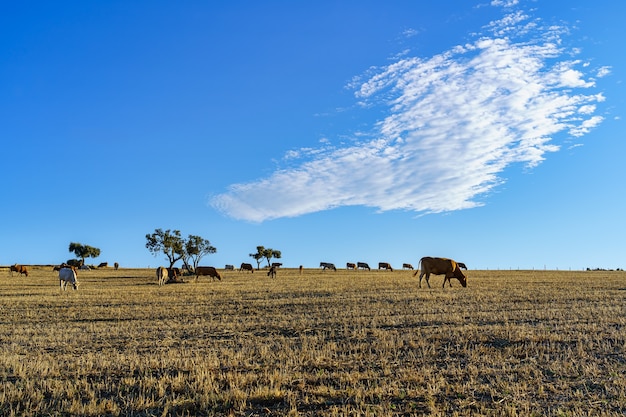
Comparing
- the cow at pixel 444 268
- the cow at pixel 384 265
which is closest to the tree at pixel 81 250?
the cow at pixel 384 265

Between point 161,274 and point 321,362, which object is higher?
point 161,274

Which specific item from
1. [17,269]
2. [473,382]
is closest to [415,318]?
[473,382]

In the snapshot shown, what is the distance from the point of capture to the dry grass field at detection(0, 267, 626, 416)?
293 inches

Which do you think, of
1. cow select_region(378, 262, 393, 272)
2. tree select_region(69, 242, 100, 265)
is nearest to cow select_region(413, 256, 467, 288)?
cow select_region(378, 262, 393, 272)

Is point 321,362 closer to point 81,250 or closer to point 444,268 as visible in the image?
point 444,268

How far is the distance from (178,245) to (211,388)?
61411mm

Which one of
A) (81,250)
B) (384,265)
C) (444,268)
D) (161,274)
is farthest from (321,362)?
(81,250)

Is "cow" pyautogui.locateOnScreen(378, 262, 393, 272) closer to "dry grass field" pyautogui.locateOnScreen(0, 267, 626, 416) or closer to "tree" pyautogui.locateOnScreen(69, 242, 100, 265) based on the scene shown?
"tree" pyautogui.locateOnScreen(69, 242, 100, 265)

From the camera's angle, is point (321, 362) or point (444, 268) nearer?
point (321, 362)

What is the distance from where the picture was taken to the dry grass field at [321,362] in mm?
7430

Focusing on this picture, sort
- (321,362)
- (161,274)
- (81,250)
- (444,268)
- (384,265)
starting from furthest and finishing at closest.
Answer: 1. (81,250)
2. (384,265)
3. (161,274)
4. (444,268)
5. (321,362)

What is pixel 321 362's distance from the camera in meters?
10.0

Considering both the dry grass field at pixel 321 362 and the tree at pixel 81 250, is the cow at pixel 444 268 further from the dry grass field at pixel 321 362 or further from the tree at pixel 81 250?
the tree at pixel 81 250

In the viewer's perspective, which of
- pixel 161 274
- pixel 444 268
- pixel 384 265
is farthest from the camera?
pixel 384 265
